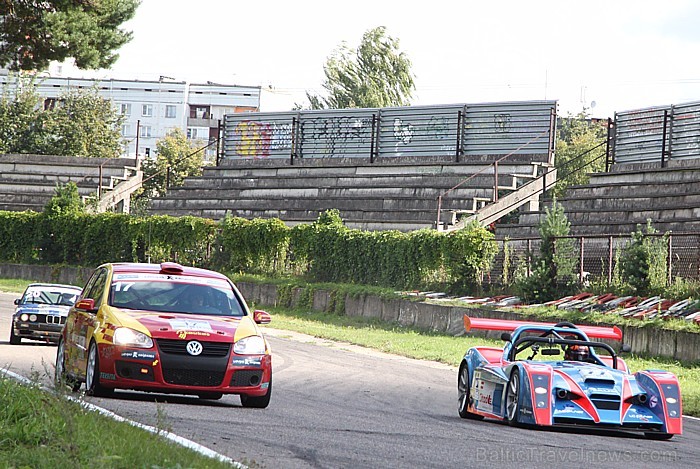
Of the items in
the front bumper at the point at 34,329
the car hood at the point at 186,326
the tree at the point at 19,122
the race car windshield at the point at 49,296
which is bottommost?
the front bumper at the point at 34,329

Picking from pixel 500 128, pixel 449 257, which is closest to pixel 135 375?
pixel 449 257

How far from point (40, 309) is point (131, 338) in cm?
1092

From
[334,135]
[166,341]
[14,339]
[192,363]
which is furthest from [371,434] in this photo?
[334,135]

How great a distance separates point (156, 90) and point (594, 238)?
111459 millimetres

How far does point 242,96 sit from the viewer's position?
135 meters

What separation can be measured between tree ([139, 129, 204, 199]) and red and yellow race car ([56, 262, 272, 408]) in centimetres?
4880

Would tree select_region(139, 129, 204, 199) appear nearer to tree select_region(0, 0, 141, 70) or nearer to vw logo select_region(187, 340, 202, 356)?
tree select_region(0, 0, 141, 70)

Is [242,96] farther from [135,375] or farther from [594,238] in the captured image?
[135,375]

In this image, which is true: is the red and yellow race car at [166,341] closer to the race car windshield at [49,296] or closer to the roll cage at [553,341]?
the roll cage at [553,341]

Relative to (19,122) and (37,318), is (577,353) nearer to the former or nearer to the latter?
(37,318)

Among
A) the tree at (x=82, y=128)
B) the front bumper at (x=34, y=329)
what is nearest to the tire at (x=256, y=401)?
the front bumper at (x=34, y=329)

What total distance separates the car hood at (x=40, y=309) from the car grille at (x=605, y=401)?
1420 cm

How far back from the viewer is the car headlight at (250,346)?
13727mm

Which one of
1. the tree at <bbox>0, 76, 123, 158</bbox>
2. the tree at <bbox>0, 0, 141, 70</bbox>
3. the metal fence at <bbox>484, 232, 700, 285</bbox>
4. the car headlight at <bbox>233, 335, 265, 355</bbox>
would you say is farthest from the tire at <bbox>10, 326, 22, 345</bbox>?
the tree at <bbox>0, 76, 123, 158</bbox>
